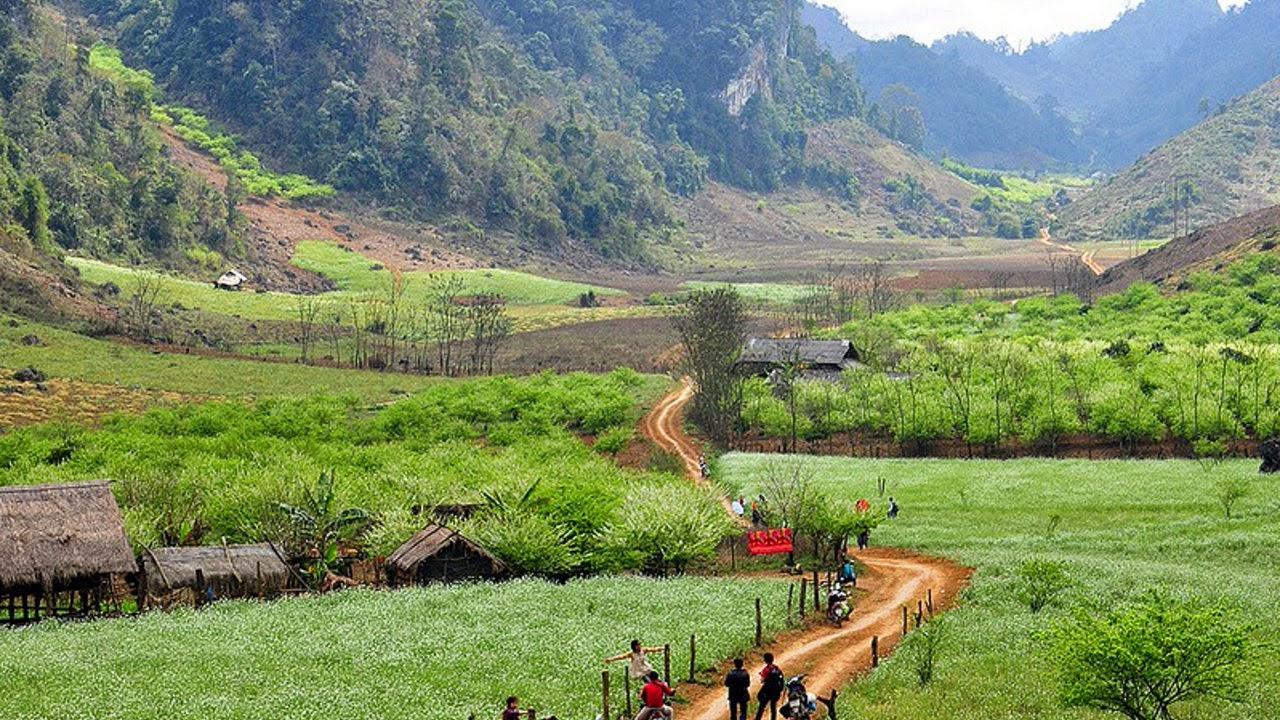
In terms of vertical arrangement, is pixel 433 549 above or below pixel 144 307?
below

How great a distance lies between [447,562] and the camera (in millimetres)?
56344

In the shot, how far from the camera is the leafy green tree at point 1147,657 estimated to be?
26.7 metres

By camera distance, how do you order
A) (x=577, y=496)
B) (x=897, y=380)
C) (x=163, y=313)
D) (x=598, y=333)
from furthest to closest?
(x=598, y=333)
(x=163, y=313)
(x=897, y=380)
(x=577, y=496)

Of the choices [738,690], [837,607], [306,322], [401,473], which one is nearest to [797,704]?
[738,690]

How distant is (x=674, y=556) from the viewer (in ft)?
185

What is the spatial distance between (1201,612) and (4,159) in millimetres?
173522

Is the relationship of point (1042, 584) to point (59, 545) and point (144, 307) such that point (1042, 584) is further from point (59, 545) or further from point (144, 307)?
point (144, 307)

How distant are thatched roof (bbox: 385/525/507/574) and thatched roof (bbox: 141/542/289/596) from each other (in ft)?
16.5

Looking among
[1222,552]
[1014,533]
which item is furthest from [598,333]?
[1222,552]

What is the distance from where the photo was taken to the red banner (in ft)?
200

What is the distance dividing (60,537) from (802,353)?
80387mm

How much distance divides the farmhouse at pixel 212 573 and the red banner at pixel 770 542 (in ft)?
70.0

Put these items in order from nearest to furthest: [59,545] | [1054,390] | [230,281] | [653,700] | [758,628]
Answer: [653,700]
[758,628]
[59,545]
[1054,390]
[230,281]

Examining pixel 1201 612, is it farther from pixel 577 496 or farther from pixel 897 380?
pixel 897 380
